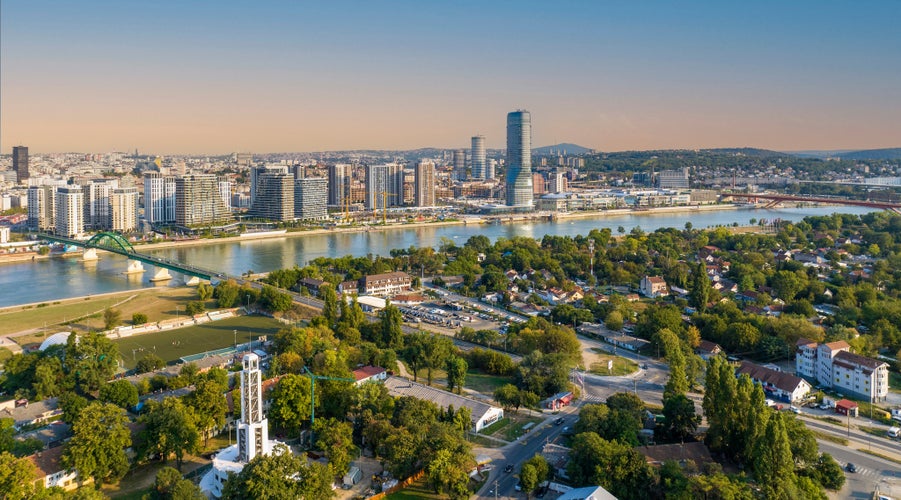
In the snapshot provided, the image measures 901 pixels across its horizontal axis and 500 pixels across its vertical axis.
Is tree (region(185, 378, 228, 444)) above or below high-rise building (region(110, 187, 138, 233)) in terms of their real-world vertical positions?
below

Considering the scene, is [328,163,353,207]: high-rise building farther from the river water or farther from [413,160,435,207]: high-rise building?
the river water

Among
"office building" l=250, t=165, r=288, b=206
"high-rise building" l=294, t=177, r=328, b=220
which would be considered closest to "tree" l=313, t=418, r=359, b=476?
"high-rise building" l=294, t=177, r=328, b=220

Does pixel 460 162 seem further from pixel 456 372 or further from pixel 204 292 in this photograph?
pixel 456 372

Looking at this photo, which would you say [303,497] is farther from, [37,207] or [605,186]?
[605,186]

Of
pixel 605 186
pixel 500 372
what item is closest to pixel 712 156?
pixel 605 186

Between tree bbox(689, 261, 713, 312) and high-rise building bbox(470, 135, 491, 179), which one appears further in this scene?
high-rise building bbox(470, 135, 491, 179)

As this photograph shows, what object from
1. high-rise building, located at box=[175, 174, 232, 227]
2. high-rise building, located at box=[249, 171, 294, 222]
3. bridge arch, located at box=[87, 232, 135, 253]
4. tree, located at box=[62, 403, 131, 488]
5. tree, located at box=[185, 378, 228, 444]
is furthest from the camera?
high-rise building, located at box=[249, 171, 294, 222]

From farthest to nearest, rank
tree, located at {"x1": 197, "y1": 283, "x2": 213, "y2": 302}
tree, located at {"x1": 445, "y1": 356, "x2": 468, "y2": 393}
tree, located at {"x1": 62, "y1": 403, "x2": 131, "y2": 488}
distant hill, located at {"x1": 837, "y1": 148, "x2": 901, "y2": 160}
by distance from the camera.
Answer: distant hill, located at {"x1": 837, "y1": 148, "x2": 901, "y2": 160}
tree, located at {"x1": 197, "y1": 283, "x2": 213, "y2": 302}
tree, located at {"x1": 445, "y1": 356, "x2": 468, "y2": 393}
tree, located at {"x1": 62, "y1": 403, "x2": 131, "y2": 488}

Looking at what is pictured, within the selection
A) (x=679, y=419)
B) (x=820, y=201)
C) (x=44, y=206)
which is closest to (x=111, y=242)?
(x=44, y=206)
